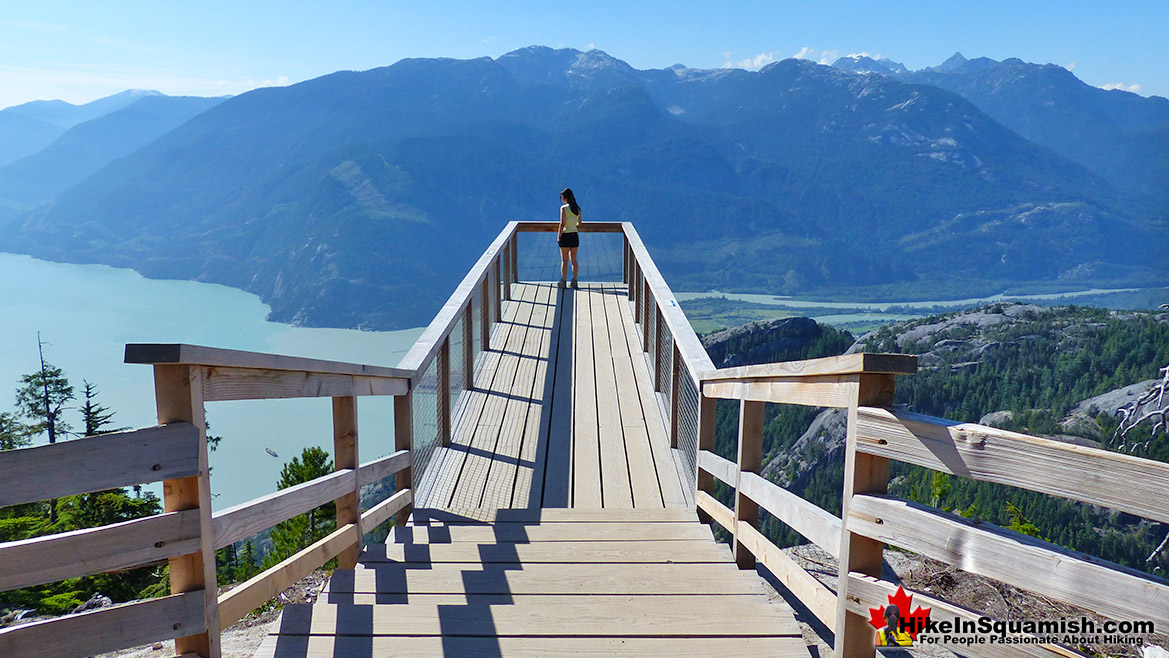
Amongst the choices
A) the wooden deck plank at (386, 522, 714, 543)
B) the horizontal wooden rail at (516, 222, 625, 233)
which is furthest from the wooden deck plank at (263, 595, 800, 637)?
the horizontal wooden rail at (516, 222, 625, 233)

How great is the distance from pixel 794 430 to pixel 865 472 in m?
58.7

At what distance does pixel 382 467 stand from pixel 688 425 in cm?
174

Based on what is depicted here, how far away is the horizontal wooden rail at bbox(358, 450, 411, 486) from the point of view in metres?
3.01

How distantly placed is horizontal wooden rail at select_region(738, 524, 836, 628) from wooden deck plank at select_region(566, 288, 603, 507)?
152 centimetres

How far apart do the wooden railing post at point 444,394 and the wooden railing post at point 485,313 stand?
2.10 metres

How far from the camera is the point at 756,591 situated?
2.45 metres

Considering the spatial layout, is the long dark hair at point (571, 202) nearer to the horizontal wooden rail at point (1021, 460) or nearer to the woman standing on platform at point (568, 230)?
the woman standing on platform at point (568, 230)

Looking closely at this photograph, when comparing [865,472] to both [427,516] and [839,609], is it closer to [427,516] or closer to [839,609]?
[839,609]

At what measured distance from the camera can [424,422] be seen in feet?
13.6

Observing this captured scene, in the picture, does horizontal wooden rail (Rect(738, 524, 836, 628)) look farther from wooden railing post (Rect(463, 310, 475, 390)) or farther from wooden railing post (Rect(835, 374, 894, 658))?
wooden railing post (Rect(463, 310, 475, 390))

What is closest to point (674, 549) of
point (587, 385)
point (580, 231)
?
point (587, 385)

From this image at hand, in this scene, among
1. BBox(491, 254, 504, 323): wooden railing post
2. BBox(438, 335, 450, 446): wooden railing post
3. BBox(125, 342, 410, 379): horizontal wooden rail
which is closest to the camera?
BBox(125, 342, 410, 379): horizontal wooden rail

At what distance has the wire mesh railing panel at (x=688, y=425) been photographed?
12.9ft

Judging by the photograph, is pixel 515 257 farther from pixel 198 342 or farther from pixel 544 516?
pixel 198 342
